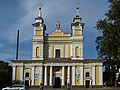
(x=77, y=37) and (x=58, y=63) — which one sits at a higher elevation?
(x=77, y=37)

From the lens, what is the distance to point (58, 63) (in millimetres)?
85000

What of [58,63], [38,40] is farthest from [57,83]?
[38,40]

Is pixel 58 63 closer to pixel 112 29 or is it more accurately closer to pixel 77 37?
pixel 77 37

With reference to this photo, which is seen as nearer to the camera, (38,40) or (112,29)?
(112,29)

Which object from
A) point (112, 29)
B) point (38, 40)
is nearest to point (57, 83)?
point (38, 40)

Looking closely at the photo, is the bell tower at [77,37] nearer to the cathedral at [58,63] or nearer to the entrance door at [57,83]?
the cathedral at [58,63]

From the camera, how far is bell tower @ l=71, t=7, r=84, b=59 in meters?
85.9

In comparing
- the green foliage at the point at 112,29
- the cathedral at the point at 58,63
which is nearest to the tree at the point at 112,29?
the green foliage at the point at 112,29

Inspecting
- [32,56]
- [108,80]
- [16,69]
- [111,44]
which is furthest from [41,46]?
[111,44]

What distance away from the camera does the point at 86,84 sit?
84.0m

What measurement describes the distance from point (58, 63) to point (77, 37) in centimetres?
944

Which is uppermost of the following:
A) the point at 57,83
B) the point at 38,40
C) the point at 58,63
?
the point at 38,40

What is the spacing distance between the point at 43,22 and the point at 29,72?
630 inches

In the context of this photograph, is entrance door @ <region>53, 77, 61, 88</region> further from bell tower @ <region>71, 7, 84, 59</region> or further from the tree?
the tree
